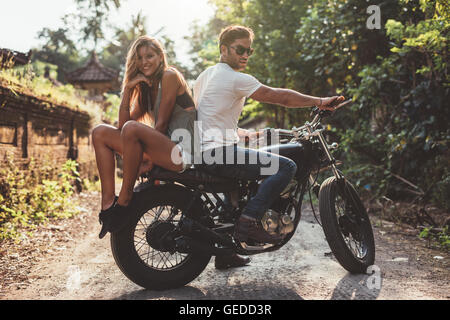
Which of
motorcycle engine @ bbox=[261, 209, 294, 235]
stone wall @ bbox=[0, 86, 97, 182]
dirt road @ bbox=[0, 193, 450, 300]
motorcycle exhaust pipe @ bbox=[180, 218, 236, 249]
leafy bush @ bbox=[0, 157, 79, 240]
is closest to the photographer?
dirt road @ bbox=[0, 193, 450, 300]

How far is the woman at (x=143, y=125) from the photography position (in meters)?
3.08

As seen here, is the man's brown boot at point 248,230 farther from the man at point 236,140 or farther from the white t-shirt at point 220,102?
the white t-shirt at point 220,102

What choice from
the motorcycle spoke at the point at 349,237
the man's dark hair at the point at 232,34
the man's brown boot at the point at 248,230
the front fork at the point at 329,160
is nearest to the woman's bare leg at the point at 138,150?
the man's brown boot at the point at 248,230

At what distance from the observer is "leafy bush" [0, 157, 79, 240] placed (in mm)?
5535

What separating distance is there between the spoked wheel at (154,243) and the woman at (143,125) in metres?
0.16

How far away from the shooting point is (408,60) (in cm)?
771

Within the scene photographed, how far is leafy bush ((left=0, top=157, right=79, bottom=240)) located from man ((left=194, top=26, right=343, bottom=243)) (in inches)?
121

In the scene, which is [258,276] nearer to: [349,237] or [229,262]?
[229,262]

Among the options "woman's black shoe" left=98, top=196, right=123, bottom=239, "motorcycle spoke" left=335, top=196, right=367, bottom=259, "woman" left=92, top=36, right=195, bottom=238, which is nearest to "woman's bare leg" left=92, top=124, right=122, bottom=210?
"woman" left=92, top=36, right=195, bottom=238

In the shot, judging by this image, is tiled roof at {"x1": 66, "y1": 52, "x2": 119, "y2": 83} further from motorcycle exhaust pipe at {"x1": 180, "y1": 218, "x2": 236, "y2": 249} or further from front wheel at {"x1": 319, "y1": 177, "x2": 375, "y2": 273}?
motorcycle exhaust pipe at {"x1": 180, "y1": 218, "x2": 236, "y2": 249}

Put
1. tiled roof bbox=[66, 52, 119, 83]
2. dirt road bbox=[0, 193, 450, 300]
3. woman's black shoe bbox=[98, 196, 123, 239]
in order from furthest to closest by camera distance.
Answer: tiled roof bbox=[66, 52, 119, 83] → dirt road bbox=[0, 193, 450, 300] → woman's black shoe bbox=[98, 196, 123, 239]

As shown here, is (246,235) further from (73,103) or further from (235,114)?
(73,103)

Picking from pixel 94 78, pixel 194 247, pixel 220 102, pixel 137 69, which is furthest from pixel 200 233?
pixel 94 78

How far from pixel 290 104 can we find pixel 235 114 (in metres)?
0.46
